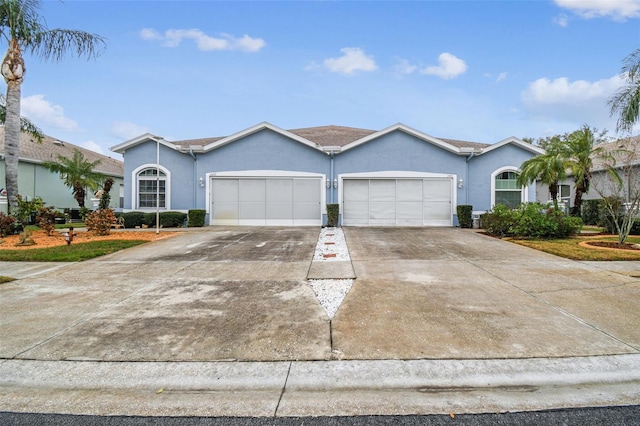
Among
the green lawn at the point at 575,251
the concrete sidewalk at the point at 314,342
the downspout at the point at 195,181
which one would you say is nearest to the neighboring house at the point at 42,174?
the downspout at the point at 195,181

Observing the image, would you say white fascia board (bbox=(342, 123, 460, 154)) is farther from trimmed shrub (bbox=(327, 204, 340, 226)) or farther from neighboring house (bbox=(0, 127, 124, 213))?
neighboring house (bbox=(0, 127, 124, 213))

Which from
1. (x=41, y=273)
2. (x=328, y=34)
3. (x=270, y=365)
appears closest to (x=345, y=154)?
(x=328, y=34)

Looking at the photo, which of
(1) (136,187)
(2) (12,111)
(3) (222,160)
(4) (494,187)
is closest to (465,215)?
(4) (494,187)

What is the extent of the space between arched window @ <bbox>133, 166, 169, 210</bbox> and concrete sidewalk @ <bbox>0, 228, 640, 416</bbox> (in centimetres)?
1023

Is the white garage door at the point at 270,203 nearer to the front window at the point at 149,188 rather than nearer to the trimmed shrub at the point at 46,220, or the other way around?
the front window at the point at 149,188

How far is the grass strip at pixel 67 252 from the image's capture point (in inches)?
Result: 332

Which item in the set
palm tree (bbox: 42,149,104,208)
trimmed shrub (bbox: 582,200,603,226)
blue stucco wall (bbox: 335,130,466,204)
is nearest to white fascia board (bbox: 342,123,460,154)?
blue stucco wall (bbox: 335,130,466,204)

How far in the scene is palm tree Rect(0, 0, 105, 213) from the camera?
1245cm

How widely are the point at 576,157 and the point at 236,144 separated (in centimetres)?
1583

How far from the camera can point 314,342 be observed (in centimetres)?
381

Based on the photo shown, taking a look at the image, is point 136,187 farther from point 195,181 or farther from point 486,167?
point 486,167

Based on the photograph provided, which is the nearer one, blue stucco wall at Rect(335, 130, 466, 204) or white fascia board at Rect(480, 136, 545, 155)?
white fascia board at Rect(480, 136, 545, 155)

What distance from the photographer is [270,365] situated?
10.9ft

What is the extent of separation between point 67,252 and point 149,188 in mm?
8626
